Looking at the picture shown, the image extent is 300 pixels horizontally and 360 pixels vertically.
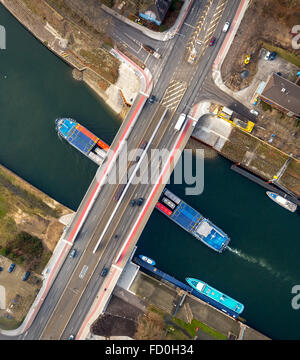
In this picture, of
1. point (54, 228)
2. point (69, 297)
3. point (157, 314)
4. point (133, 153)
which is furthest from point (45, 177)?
point (157, 314)

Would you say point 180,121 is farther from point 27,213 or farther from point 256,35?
point 27,213

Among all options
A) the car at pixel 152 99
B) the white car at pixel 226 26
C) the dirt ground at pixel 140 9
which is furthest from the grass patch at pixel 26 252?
the white car at pixel 226 26

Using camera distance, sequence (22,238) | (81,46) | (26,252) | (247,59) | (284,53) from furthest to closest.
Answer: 1. (81,46)
2. (26,252)
3. (22,238)
4. (284,53)
5. (247,59)

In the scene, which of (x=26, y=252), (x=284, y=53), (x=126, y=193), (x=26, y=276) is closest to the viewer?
(x=126, y=193)

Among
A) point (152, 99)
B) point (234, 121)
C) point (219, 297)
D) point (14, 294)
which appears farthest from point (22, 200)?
point (234, 121)

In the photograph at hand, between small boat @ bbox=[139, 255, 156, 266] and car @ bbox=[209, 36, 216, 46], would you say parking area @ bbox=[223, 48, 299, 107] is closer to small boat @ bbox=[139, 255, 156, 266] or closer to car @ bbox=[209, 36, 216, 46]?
car @ bbox=[209, 36, 216, 46]

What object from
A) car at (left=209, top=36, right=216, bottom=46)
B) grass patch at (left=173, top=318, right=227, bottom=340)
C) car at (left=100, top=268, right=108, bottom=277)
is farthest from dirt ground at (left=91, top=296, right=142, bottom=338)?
car at (left=209, top=36, right=216, bottom=46)
